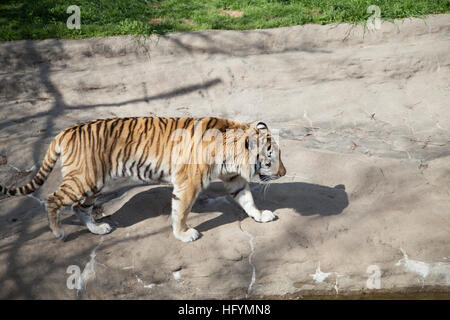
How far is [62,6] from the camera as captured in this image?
8.33 m

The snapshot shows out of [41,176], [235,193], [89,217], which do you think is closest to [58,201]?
[41,176]

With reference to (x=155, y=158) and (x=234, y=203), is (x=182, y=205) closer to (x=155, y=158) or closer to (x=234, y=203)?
(x=155, y=158)

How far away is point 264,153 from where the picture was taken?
398cm

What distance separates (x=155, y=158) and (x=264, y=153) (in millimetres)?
964

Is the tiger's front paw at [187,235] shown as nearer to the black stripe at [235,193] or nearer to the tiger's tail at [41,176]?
the black stripe at [235,193]

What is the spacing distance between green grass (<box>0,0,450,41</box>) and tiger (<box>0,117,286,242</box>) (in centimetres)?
363

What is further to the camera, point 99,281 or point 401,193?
point 401,193

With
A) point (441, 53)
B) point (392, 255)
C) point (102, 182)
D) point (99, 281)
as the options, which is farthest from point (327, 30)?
point (99, 281)

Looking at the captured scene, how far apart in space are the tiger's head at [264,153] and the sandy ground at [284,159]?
1.69 ft

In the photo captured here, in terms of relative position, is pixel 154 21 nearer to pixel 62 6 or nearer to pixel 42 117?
pixel 62 6
